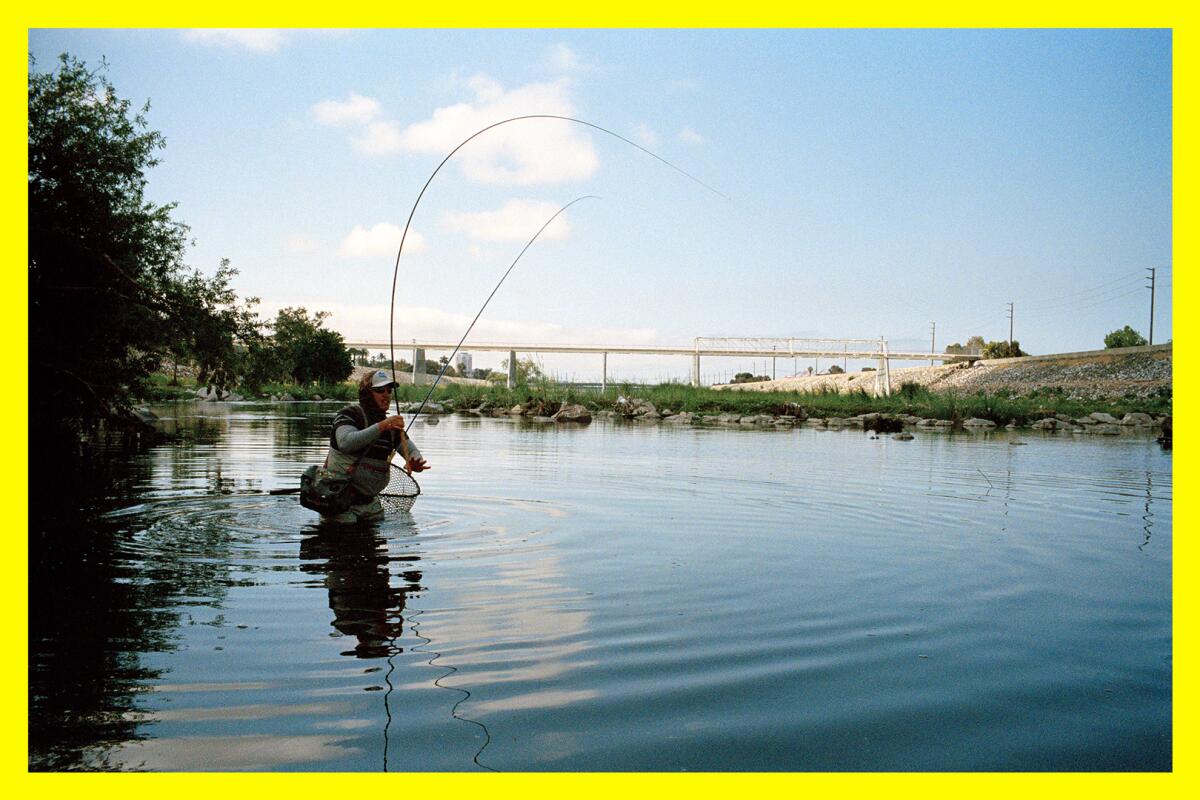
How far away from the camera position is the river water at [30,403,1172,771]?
141 inches

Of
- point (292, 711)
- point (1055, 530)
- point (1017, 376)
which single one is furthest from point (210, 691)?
point (1017, 376)

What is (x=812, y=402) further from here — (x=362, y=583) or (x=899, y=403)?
(x=362, y=583)

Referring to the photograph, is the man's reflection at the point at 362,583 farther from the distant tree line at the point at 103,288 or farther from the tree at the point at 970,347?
the tree at the point at 970,347

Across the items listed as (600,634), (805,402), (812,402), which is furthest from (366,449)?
(812,402)

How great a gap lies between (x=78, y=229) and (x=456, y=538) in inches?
453

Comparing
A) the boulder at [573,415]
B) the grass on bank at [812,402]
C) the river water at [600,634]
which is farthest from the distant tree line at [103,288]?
the grass on bank at [812,402]

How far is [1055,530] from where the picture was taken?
9109 mm

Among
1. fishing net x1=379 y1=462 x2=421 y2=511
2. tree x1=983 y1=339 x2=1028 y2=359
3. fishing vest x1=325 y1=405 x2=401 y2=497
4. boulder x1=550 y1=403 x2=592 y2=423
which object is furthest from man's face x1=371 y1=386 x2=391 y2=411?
tree x1=983 y1=339 x2=1028 y2=359

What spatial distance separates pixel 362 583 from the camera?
6242mm

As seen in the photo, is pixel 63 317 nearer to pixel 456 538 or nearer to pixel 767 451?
pixel 456 538

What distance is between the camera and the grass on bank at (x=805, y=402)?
34250 millimetres

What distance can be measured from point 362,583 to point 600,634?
1.95 metres

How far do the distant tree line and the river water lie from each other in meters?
5.97

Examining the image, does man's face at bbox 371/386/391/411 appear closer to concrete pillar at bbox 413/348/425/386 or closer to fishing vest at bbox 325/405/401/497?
fishing vest at bbox 325/405/401/497
